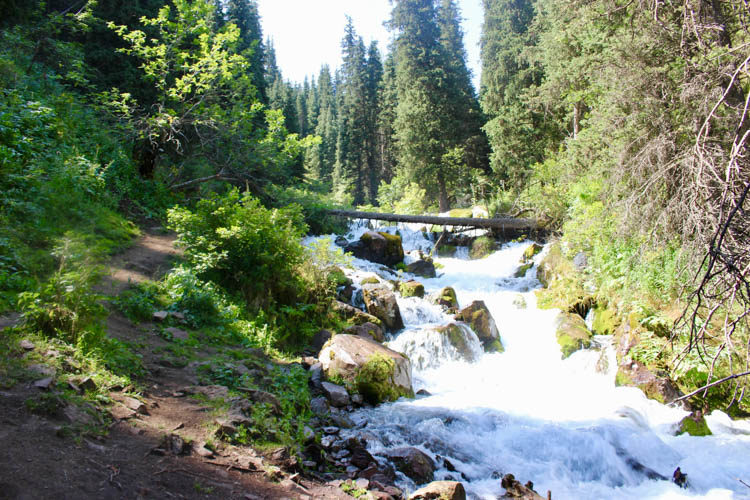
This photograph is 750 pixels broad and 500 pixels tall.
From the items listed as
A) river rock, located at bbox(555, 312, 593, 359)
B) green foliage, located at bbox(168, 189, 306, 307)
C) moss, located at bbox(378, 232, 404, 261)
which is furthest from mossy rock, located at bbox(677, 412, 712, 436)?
moss, located at bbox(378, 232, 404, 261)

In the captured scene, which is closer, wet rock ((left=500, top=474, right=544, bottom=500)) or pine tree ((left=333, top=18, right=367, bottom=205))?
wet rock ((left=500, top=474, right=544, bottom=500))

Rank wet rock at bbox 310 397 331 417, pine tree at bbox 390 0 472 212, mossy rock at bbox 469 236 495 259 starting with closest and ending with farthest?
1. wet rock at bbox 310 397 331 417
2. mossy rock at bbox 469 236 495 259
3. pine tree at bbox 390 0 472 212

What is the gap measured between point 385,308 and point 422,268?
5585 millimetres

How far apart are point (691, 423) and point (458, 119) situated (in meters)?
26.1

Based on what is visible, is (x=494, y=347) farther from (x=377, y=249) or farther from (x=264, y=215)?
(x=377, y=249)

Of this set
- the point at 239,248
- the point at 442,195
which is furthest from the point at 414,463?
the point at 442,195

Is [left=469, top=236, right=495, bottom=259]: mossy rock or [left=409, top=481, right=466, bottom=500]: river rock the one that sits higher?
[left=469, top=236, right=495, bottom=259]: mossy rock

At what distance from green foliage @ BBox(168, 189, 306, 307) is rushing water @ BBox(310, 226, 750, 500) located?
303cm

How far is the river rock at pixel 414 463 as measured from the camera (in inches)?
186

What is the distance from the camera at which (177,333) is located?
21.1ft

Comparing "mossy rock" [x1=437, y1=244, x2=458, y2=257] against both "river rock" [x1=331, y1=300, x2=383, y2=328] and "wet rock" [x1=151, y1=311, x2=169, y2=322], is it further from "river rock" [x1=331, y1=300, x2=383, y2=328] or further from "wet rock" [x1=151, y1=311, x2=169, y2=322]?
"wet rock" [x1=151, y1=311, x2=169, y2=322]

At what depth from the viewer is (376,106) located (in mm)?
40625

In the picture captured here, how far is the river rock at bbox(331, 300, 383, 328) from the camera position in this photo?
9.42 meters

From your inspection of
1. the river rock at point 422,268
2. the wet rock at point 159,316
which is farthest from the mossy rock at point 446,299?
the wet rock at point 159,316
